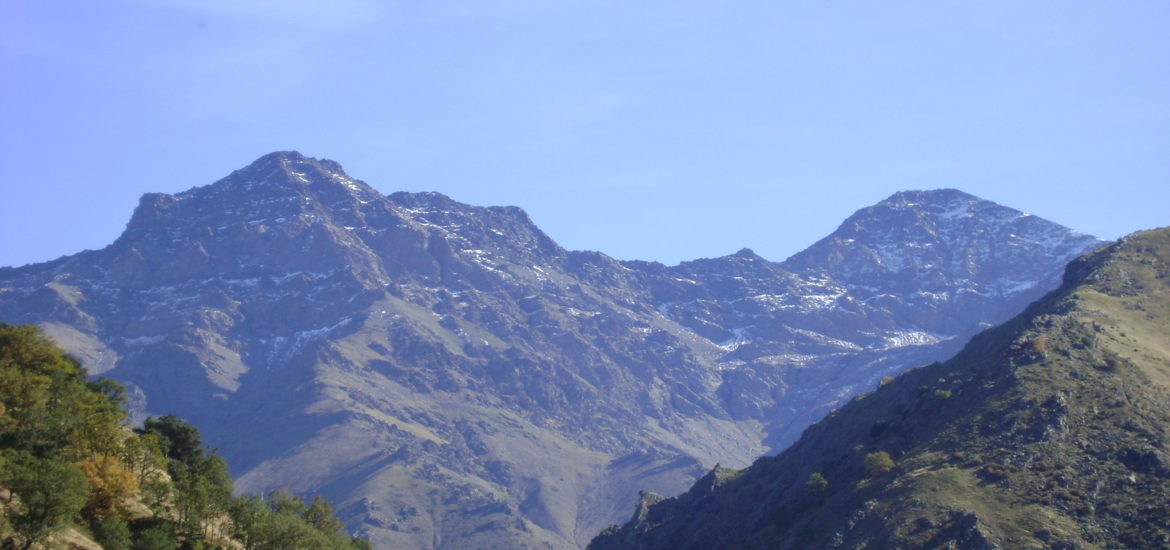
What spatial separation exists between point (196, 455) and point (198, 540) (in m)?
39.6

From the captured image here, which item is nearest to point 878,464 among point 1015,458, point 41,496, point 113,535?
point 1015,458

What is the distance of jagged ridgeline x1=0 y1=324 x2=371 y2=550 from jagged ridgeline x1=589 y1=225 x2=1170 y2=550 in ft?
215

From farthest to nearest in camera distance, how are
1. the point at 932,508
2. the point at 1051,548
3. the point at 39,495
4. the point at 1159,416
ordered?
the point at 1159,416, the point at 932,508, the point at 1051,548, the point at 39,495

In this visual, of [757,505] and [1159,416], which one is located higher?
[1159,416]

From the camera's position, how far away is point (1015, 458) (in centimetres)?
15175

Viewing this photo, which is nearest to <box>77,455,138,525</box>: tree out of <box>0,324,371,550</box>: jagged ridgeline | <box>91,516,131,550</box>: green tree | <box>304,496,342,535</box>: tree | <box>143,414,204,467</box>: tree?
<box>0,324,371,550</box>: jagged ridgeline

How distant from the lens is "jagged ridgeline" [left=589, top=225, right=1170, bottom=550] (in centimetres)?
13925

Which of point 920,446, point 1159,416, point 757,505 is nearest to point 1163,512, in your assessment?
point 1159,416

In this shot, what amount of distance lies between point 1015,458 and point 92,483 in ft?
342

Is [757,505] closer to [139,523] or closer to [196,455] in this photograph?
[196,455]

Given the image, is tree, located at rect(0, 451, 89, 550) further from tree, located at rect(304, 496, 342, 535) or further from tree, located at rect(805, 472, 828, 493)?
tree, located at rect(805, 472, 828, 493)

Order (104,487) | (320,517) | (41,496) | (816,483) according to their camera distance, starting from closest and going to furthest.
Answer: (41,496) → (104,487) → (320,517) → (816,483)

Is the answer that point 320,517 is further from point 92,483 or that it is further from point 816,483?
point 816,483

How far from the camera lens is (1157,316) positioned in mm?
193875
